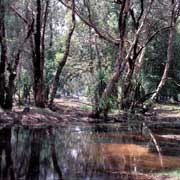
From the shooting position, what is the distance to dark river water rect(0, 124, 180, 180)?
14094 millimetres

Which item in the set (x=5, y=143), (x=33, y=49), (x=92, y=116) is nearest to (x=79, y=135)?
(x=5, y=143)

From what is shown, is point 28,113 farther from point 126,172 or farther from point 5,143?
point 126,172

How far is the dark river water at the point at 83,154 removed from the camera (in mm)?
14094

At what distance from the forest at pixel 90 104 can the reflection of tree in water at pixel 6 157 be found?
0.04m

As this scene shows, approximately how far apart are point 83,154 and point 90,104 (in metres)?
21.7

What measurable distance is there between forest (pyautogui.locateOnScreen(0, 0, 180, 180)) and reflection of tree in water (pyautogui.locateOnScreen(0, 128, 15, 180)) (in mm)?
38

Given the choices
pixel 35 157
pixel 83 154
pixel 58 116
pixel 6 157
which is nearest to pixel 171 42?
pixel 58 116

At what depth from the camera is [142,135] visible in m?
25.8

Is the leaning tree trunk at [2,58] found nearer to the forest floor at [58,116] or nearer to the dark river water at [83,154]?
the forest floor at [58,116]

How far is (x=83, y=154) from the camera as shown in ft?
58.4

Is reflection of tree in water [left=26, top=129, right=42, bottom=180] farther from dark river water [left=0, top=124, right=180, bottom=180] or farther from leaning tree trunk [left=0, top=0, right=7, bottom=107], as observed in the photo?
leaning tree trunk [left=0, top=0, right=7, bottom=107]

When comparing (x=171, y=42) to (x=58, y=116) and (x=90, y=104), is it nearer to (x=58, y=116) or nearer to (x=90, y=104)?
(x=90, y=104)

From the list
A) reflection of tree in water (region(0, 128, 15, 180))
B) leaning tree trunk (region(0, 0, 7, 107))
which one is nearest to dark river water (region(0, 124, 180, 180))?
reflection of tree in water (region(0, 128, 15, 180))

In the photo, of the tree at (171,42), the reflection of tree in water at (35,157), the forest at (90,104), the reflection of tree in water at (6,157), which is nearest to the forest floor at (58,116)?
the forest at (90,104)
